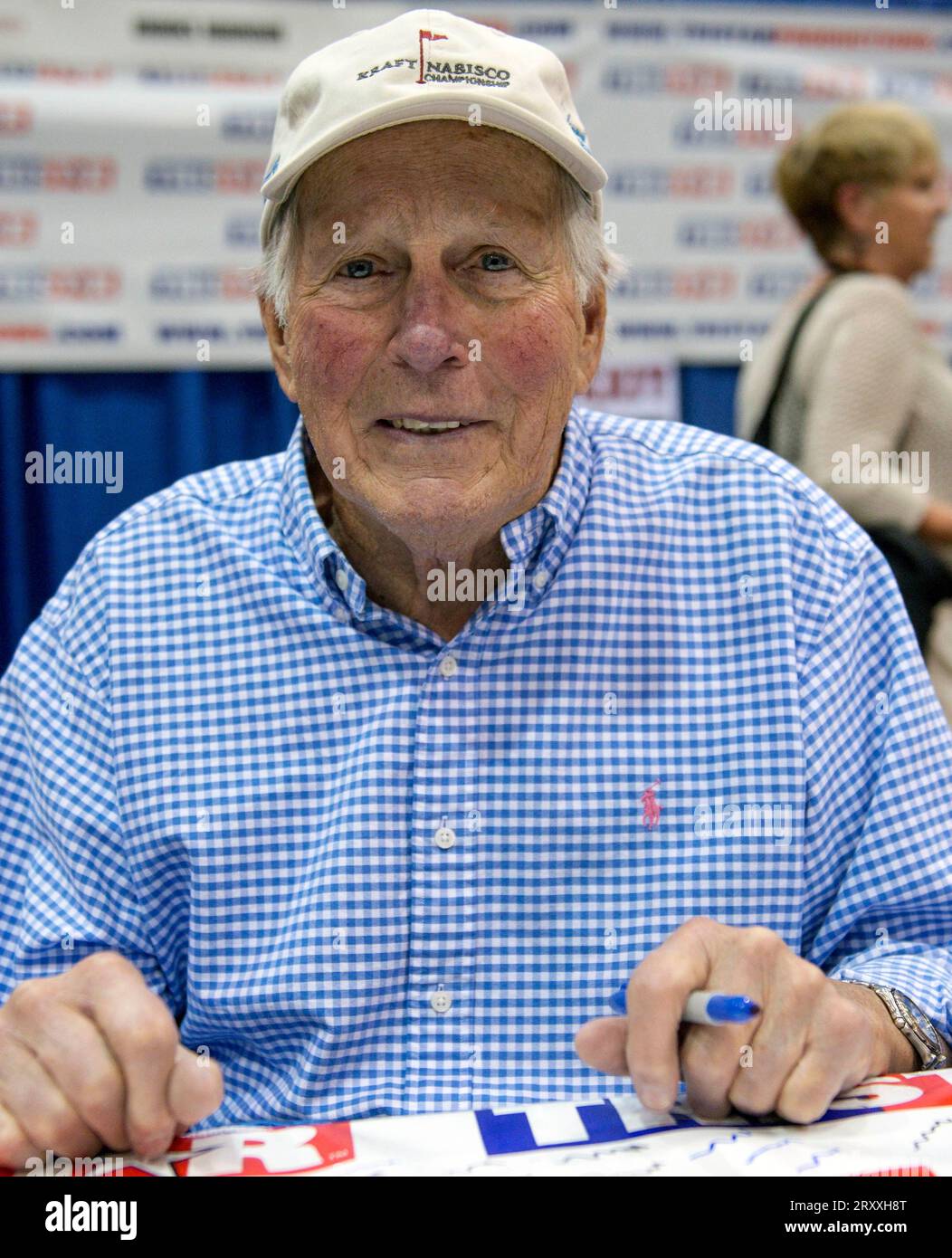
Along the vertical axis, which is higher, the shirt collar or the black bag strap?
the black bag strap

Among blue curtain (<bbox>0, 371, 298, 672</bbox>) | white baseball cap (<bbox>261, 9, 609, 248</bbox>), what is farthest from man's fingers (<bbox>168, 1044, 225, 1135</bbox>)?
blue curtain (<bbox>0, 371, 298, 672</bbox>)

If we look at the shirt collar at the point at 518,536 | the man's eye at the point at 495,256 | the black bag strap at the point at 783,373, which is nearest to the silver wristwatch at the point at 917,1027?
the shirt collar at the point at 518,536

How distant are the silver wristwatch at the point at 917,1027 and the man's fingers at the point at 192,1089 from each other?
1.88 feet

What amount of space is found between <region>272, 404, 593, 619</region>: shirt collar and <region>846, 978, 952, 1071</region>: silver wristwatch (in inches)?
21.3

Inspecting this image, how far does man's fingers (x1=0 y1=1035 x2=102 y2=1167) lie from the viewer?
95 cm

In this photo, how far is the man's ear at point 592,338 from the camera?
147 cm

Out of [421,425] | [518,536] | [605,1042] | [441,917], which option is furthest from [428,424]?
[605,1042]

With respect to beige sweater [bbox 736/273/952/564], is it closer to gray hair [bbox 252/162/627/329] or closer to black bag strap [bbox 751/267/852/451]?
black bag strap [bbox 751/267/852/451]

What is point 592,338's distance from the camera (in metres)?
1.50

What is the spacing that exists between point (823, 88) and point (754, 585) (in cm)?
329

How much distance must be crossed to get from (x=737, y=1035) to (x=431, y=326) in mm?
718

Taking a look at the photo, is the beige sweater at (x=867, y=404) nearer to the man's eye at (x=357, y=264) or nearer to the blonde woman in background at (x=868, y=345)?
the blonde woman in background at (x=868, y=345)

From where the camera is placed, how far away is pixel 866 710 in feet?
4.57
